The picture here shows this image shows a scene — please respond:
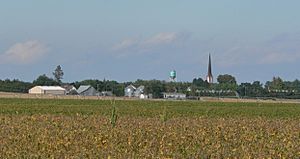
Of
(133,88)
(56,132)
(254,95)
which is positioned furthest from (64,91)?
(56,132)

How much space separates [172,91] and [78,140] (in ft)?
490

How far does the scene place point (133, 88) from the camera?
17350cm

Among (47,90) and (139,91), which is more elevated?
(47,90)

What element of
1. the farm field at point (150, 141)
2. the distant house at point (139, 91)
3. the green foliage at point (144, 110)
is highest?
the distant house at point (139, 91)

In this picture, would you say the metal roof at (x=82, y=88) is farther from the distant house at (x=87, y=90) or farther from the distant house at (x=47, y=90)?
the distant house at (x=47, y=90)

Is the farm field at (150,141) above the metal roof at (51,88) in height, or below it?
below

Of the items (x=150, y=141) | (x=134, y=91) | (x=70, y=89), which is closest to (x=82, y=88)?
(x=70, y=89)

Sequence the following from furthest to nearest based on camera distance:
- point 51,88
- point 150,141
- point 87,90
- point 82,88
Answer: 1. point 82,88
2. point 87,90
3. point 51,88
4. point 150,141

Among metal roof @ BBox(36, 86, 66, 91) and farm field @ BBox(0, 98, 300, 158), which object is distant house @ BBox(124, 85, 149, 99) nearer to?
metal roof @ BBox(36, 86, 66, 91)

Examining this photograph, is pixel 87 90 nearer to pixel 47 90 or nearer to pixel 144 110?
pixel 47 90

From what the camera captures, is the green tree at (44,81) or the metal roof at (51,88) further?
the green tree at (44,81)

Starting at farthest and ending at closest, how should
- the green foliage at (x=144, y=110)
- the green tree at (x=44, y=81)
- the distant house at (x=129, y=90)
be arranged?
the green tree at (x=44, y=81) → the distant house at (x=129, y=90) → the green foliage at (x=144, y=110)

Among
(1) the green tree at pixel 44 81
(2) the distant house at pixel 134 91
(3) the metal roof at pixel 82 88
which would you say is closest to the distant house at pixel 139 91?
(2) the distant house at pixel 134 91

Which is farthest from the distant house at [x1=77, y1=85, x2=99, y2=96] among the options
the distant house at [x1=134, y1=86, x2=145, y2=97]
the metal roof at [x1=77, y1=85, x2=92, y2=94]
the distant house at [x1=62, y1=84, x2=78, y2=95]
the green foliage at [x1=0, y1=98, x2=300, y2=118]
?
the green foliage at [x1=0, y1=98, x2=300, y2=118]
